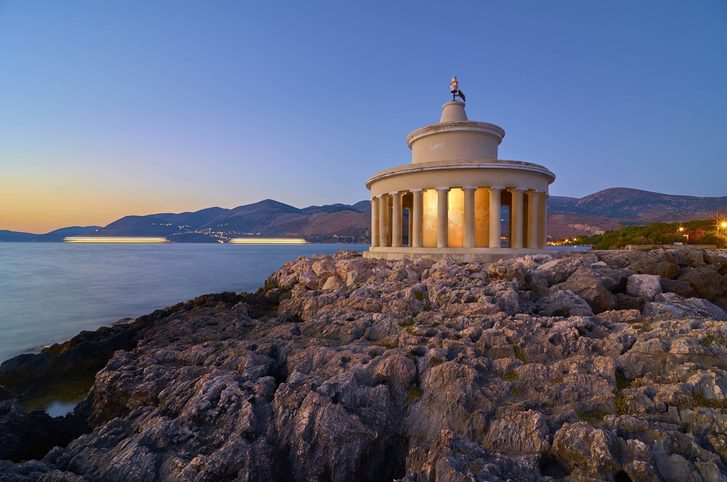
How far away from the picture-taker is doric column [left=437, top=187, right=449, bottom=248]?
2258cm

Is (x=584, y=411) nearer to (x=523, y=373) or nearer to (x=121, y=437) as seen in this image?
(x=523, y=373)

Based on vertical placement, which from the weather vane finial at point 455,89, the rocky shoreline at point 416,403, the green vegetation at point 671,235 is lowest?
the rocky shoreline at point 416,403

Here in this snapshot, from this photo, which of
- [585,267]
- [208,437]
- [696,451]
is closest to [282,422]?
[208,437]

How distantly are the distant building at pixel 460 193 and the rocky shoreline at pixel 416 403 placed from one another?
10.2 m

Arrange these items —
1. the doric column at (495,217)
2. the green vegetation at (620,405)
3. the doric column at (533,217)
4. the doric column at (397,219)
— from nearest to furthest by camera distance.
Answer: the green vegetation at (620,405), the doric column at (495,217), the doric column at (533,217), the doric column at (397,219)

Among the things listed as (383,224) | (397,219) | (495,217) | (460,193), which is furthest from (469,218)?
(383,224)

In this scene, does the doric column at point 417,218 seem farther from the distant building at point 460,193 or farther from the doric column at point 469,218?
the doric column at point 469,218

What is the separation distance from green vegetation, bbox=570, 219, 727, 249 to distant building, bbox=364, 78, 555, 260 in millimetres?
28943

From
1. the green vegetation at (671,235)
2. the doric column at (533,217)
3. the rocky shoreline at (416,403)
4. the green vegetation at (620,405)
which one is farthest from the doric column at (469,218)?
the green vegetation at (671,235)

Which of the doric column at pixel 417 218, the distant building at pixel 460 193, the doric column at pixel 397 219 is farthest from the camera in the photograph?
the doric column at pixel 397 219

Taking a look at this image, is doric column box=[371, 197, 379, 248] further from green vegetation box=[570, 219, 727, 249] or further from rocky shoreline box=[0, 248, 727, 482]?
green vegetation box=[570, 219, 727, 249]

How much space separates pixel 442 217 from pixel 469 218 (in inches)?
63.1

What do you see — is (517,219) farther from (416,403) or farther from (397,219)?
(416,403)

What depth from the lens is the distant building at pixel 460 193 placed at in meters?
22.1
